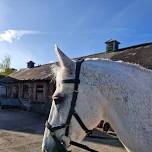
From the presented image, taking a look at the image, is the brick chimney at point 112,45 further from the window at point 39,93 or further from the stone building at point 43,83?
the window at point 39,93

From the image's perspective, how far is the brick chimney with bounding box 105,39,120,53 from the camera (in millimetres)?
24859

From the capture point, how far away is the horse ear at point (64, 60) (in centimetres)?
209

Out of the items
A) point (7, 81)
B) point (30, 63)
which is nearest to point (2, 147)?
point (7, 81)

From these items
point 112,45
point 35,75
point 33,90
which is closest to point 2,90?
point 35,75

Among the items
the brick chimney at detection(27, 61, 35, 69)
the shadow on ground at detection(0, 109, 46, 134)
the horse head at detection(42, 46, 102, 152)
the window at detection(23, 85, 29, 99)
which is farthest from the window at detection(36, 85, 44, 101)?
the horse head at detection(42, 46, 102, 152)

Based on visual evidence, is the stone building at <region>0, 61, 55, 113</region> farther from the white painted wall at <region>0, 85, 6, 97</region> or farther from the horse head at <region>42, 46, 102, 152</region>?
the horse head at <region>42, 46, 102, 152</region>

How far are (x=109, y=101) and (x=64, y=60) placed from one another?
1.59 feet

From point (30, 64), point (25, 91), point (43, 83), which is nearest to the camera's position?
point (43, 83)

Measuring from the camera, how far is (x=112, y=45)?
25.2 meters

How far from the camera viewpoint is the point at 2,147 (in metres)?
8.82

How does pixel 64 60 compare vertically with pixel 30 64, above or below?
below

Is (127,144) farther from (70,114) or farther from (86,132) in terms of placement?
(70,114)

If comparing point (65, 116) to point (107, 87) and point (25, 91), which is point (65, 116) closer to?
point (107, 87)

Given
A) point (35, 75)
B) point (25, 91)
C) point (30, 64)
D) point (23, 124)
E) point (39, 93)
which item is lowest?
point (23, 124)
